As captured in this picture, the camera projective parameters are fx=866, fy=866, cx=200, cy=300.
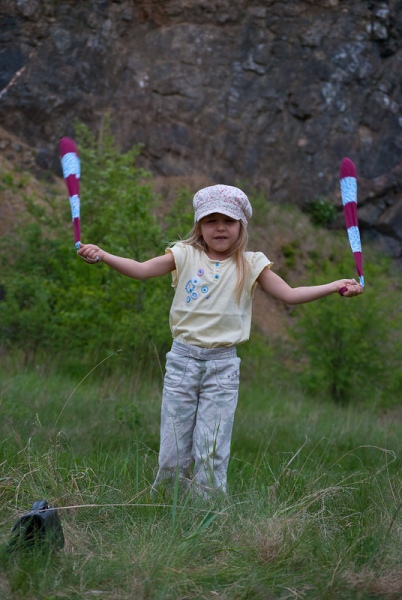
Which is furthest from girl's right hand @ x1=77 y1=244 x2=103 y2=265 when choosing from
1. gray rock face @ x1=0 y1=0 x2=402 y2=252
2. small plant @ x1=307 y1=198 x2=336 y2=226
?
small plant @ x1=307 y1=198 x2=336 y2=226

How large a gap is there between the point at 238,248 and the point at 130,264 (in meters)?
0.57

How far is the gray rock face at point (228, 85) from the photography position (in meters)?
15.2

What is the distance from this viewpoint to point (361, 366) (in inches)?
430

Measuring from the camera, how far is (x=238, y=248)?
452cm

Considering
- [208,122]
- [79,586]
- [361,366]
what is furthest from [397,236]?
[79,586]

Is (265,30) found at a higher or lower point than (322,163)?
higher

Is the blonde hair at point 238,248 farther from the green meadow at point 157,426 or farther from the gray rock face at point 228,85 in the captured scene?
the gray rock face at point 228,85

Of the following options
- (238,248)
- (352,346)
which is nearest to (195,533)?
(238,248)

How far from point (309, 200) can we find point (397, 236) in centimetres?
209

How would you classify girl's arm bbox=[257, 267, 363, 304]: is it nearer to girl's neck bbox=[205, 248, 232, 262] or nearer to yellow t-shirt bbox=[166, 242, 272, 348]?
yellow t-shirt bbox=[166, 242, 272, 348]

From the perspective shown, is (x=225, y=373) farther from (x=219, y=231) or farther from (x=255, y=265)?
(x=219, y=231)

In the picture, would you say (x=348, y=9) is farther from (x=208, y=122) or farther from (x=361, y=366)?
(x=361, y=366)

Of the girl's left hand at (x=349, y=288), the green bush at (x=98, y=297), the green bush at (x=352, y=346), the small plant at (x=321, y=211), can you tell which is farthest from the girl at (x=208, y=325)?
the small plant at (x=321, y=211)

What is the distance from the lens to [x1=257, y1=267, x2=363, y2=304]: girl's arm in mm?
4375
